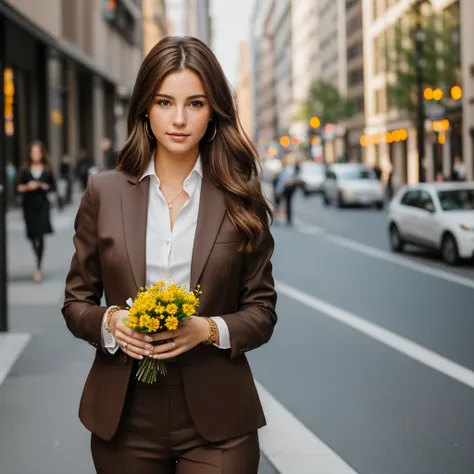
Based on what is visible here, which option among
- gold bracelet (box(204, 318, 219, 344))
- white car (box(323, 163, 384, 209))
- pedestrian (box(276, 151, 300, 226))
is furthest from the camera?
white car (box(323, 163, 384, 209))

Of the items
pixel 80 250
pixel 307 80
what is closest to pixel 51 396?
pixel 80 250

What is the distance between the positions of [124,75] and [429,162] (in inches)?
805

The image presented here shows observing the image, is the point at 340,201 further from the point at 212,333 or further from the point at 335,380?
the point at 212,333

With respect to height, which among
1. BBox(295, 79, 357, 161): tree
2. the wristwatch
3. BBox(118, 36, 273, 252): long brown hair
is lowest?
the wristwatch

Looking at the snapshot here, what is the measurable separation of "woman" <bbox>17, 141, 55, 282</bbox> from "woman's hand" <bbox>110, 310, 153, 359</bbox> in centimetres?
1243

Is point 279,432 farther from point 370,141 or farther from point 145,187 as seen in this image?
point 370,141

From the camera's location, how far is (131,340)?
272cm

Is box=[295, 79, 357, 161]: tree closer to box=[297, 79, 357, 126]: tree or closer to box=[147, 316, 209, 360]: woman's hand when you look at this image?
box=[297, 79, 357, 126]: tree

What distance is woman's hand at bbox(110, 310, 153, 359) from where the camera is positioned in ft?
8.86

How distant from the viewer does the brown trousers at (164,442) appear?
9.50 ft

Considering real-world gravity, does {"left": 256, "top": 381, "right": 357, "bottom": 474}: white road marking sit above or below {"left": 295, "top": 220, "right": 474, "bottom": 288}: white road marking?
below

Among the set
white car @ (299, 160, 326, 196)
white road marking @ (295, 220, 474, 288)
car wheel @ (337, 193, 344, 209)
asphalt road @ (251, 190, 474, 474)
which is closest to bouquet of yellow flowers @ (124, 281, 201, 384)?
asphalt road @ (251, 190, 474, 474)

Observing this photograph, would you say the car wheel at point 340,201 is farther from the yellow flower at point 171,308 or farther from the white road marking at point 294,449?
the yellow flower at point 171,308

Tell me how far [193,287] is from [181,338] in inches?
7.8
